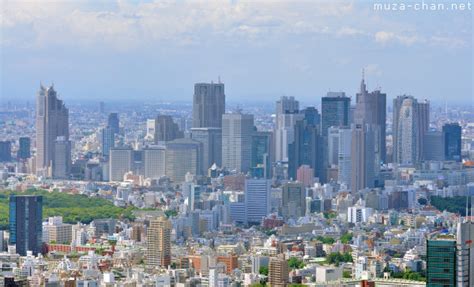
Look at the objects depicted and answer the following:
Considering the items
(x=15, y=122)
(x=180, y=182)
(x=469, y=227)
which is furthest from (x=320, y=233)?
(x=469, y=227)

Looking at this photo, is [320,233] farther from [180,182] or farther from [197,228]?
[180,182]

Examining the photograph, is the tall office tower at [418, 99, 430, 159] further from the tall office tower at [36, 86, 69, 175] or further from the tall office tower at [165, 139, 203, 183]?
the tall office tower at [36, 86, 69, 175]

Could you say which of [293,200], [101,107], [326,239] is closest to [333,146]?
[293,200]

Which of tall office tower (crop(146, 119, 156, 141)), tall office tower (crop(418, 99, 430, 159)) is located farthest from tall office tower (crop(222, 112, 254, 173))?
tall office tower (crop(418, 99, 430, 159))

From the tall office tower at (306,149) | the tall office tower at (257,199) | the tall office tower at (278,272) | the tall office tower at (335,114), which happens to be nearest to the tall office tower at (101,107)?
the tall office tower at (257,199)

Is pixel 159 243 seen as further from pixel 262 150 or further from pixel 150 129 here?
pixel 150 129
